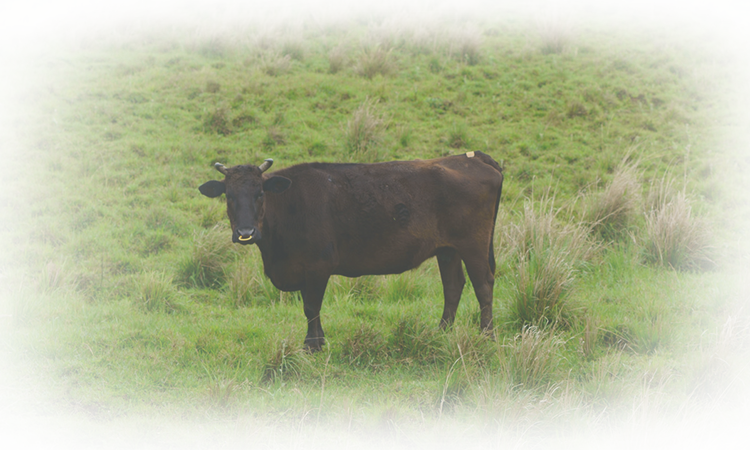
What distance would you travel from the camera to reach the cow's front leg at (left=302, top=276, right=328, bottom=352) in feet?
23.4

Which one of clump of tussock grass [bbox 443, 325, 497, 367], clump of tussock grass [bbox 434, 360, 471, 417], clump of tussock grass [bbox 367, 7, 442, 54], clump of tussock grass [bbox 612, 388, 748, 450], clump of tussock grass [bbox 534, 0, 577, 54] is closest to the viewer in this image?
clump of tussock grass [bbox 612, 388, 748, 450]

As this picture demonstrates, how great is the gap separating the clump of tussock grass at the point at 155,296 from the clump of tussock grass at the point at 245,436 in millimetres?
3291

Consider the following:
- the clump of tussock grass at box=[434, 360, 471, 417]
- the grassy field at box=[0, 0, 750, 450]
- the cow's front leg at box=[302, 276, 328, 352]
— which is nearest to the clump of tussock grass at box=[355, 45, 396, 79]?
the grassy field at box=[0, 0, 750, 450]

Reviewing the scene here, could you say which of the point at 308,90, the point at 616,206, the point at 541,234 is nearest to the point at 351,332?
the point at 541,234

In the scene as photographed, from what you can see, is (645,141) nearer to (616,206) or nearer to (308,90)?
(616,206)

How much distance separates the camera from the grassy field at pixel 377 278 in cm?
584

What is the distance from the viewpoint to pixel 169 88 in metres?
13.8

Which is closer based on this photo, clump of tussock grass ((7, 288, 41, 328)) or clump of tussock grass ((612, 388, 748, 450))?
clump of tussock grass ((612, 388, 748, 450))

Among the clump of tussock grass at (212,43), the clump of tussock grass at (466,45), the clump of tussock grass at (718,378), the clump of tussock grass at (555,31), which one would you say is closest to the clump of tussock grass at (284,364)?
the clump of tussock grass at (718,378)

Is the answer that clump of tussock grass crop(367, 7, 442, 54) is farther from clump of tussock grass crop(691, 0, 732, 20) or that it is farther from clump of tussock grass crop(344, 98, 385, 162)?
clump of tussock grass crop(691, 0, 732, 20)

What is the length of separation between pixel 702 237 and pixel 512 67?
715 cm

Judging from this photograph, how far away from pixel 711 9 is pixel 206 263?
15.4 m

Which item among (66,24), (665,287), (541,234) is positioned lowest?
(665,287)

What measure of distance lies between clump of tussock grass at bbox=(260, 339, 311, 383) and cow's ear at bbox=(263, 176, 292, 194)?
1.47 meters
